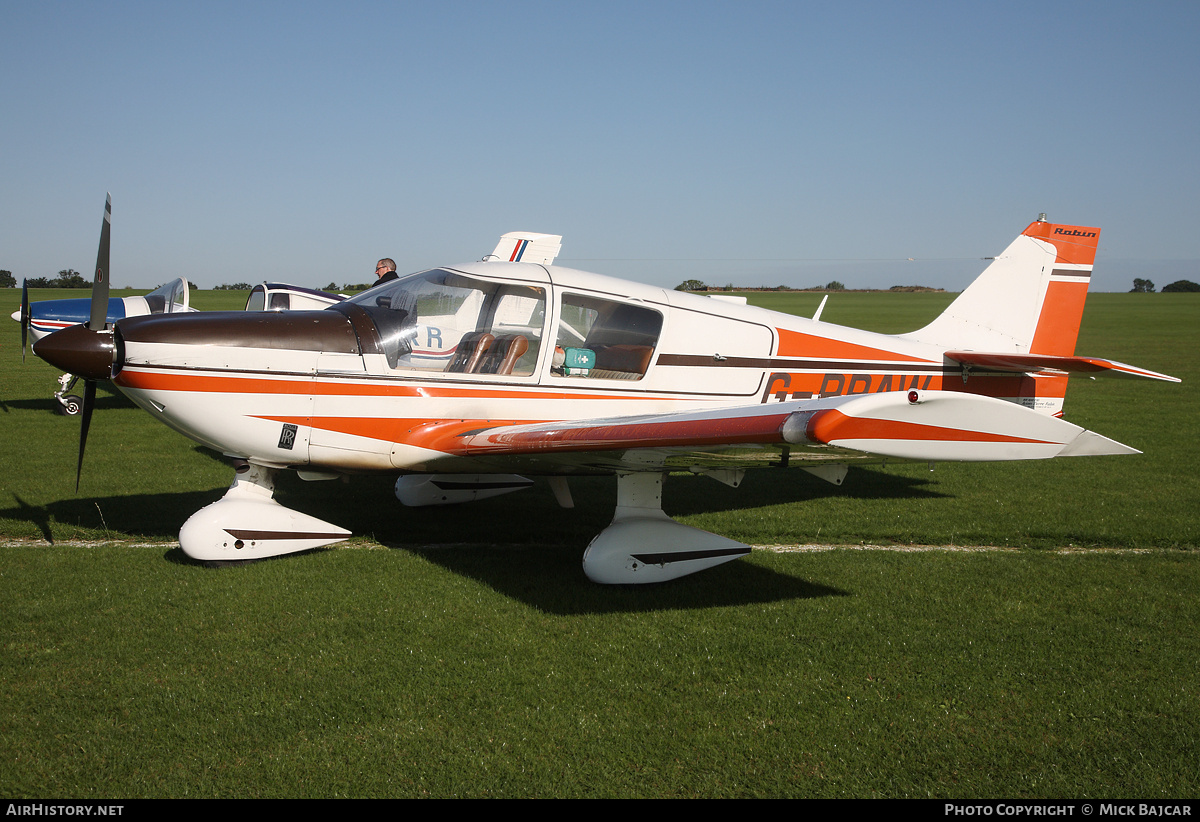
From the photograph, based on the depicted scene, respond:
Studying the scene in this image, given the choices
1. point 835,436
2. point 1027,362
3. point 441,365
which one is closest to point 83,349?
point 441,365

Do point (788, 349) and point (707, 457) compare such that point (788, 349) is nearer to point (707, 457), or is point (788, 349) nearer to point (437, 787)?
point (707, 457)

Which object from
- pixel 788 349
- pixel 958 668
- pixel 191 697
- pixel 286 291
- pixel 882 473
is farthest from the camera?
pixel 286 291

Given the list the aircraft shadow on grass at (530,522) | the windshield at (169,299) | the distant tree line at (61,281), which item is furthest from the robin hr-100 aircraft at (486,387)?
the distant tree line at (61,281)

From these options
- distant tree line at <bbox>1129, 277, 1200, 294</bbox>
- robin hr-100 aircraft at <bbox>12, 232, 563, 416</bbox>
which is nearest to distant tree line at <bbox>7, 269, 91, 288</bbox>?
robin hr-100 aircraft at <bbox>12, 232, 563, 416</bbox>

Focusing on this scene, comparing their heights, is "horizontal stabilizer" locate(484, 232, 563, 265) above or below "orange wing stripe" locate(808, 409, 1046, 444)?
above

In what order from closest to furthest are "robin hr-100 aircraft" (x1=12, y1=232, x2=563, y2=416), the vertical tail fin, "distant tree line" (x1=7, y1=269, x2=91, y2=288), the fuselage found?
the fuselage, the vertical tail fin, "robin hr-100 aircraft" (x1=12, y1=232, x2=563, y2=416), "distant tree line" (x1=7, y1=269, x2=91, y2=288)

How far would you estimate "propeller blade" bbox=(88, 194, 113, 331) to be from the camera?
4879 millimetres

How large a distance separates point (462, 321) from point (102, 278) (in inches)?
88.7

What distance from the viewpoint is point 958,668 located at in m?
3.90

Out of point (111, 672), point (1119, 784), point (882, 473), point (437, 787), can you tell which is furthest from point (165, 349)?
point (882, 473)

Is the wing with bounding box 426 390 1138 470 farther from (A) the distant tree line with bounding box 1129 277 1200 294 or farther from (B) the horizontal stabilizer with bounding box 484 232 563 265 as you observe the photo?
(A) the distant tree line with bounding box 1129 277 1200 294

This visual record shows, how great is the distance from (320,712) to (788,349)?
428 cm

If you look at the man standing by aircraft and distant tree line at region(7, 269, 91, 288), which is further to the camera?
distant tree line at region(7, 269, 91, 288)

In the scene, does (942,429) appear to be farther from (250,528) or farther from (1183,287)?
(1183,287)
